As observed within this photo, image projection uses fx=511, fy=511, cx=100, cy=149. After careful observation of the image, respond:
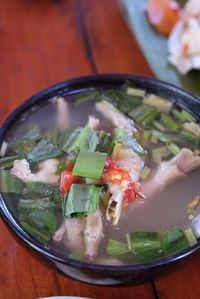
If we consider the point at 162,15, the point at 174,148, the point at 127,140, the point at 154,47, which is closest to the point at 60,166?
the point at 127,140

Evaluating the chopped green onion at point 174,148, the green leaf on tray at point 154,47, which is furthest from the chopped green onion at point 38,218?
the green leaf on tray at point 154,47

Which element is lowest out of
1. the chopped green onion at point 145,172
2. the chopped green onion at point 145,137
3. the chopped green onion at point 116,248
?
the chopped green onion at point 116,248

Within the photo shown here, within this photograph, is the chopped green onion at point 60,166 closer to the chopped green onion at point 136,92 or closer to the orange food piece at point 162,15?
the chopped green onion at point 136,92

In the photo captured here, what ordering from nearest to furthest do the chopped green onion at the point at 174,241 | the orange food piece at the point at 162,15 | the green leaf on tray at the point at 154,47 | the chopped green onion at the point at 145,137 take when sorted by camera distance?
the chopped green onion at the point at 174,241, the chopped green onion at the point at 145,137, the green leaf on tray at the point at 154,47, the orange food piece at the point at 162,15

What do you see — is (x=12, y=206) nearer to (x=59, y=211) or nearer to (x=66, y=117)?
(x=59, y=211)

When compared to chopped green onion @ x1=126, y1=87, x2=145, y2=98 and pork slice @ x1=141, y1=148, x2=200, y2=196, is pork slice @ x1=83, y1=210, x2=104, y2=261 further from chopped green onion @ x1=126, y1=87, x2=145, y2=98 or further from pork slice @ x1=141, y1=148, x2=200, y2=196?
chopped green onion @ x1=126, y1=87, x2=145, y2=98

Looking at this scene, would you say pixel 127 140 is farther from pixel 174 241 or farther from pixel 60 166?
pixel 174 241

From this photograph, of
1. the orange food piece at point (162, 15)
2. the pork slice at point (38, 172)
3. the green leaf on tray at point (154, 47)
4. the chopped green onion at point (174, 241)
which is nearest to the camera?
the chopped green onion at point (174, 241)
